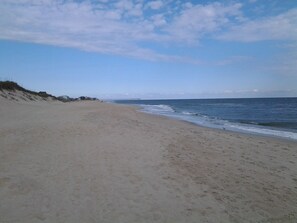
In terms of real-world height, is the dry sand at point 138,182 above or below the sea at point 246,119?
above

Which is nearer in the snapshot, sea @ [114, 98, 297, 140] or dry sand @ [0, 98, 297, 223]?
dry sand @ [0, 98, 297, 223]

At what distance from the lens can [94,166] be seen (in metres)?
8.17

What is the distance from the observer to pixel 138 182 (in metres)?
7.14

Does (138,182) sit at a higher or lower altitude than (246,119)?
higher

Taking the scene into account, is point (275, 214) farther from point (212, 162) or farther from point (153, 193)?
point (212, 162)

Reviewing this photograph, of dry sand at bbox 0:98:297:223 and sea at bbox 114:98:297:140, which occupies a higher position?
dry sand at bbox 0:98:297:223

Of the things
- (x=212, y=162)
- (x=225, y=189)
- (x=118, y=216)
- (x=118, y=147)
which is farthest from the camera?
(x=118, y=147)

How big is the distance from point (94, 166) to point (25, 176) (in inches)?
72.5

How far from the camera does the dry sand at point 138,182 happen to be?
18.3ft

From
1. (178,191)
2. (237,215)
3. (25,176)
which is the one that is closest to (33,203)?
(25,176)

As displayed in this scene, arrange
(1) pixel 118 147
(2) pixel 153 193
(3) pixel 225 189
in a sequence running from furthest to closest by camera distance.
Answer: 1. (1) pixel 118 147
2. (3) pixel 225 189
3. (2) pixel 153 193

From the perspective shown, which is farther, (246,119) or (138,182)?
(246,119)

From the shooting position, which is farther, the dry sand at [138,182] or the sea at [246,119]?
the sea at [246,119]

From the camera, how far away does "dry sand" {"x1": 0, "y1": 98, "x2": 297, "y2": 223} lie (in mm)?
5574
